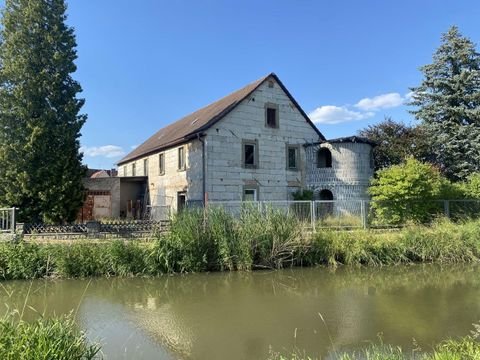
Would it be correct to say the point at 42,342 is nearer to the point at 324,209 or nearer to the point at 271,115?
the point at 324,209

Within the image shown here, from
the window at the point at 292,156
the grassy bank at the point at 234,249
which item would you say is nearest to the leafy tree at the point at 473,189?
the grassy bank at the point at 234,249

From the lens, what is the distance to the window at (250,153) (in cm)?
2373

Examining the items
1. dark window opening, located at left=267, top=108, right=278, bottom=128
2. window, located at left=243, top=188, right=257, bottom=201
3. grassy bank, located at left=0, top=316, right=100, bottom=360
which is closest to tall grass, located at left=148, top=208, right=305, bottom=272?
grassy bank, located at left=0, top=316, right=100, bottom=360

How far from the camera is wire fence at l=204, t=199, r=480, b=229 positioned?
18.6 metres

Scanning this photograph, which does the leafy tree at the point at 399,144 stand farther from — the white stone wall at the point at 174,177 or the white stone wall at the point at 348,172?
the white stone wall at the point at 174,177

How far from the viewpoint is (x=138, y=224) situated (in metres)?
17.5

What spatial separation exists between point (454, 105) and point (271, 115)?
43.7ft

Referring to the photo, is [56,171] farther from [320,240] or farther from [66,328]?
[66,328]

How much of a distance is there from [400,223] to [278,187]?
7.45m

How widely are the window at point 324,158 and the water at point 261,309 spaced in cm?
1273

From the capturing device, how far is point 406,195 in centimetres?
1955

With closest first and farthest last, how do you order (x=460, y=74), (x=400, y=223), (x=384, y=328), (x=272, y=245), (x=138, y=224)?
1. (x=384, y=328)
2. (x=272, y=245)
3. (x=138, y=224)
4. (x=400, y=223)
5. (x=460, y=74)

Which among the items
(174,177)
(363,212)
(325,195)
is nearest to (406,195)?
(363,212)

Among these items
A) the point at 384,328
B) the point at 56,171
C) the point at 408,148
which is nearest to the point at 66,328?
the point at 384,328
